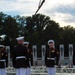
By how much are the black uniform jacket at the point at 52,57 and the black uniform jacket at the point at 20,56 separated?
210cm

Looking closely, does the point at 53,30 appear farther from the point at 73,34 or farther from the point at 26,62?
the point at 26,62

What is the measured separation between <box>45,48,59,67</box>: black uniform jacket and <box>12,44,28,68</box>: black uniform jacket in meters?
2.10

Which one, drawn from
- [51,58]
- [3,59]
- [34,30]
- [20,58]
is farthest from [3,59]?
[34,30]

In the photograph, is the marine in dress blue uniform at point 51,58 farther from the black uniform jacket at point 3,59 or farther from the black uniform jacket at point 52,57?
the black uniform jacket at point 3,59

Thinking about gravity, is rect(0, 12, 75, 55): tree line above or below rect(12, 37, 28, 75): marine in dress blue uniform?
above

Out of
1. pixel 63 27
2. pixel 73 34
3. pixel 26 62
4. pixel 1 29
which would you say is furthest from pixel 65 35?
pixel 26 62

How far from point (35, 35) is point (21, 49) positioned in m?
67.3

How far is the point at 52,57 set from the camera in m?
14.3

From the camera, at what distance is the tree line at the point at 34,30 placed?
79688 mm

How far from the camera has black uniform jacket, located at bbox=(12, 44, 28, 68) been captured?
38.5 feet

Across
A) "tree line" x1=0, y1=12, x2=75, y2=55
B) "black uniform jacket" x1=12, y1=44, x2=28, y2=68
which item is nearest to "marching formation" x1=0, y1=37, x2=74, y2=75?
"black uniform jacket" x1=12, y1=44, x2=28, y2=68

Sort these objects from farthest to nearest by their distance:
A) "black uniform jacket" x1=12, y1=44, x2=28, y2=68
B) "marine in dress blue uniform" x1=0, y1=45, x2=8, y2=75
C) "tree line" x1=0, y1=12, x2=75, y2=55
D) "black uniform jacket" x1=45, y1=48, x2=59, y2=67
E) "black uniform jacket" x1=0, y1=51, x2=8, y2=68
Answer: "tree line" x1=0, y1=12, x2=75, y2=55
"black uniform jacket" x1=0, y1=51, x2=8, y2=68
"marine in dress blue uniform" x1=0, y1=45, x2=8, y2=75
"black uniform jacket" x1=45, y1=48, x2=59, y2=67
"black uniform jacket" x1=12, y1=44, x2=28, y2=68

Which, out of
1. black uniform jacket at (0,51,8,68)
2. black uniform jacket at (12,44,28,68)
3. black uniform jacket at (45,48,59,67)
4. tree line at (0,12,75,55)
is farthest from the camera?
tree line at (0,12,75,55)

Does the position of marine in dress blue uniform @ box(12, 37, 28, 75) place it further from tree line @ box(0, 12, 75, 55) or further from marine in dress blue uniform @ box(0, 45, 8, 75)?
tree line @ box(0, 12, 75, 55)
